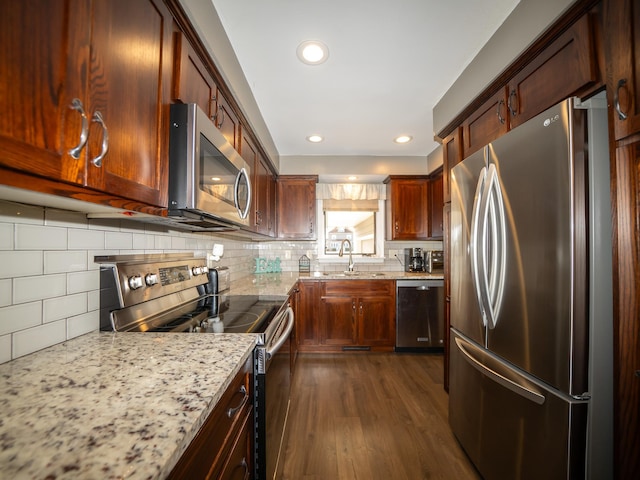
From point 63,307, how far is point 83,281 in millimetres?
111

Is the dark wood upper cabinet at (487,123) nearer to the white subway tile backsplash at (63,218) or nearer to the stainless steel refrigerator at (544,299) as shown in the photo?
the stainless steel refrigerator at (544,299)

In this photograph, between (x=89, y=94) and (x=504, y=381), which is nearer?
(x=89, y=94)

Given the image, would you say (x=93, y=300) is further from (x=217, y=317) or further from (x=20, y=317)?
(x=217, y=317)

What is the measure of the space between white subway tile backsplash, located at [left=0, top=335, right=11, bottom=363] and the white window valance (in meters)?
3.32

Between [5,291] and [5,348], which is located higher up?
[5,291]

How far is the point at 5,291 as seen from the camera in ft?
2.49

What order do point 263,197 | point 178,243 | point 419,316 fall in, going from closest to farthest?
point 178,243, point 263,197, point 419,316

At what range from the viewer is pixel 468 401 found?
58.9 inches

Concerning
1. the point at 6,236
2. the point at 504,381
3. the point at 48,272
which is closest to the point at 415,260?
the point at 504,381

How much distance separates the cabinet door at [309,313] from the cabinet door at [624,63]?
265cm

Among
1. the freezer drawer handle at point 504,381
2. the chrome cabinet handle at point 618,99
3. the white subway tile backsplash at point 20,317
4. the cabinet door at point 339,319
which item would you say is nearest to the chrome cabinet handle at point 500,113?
the chrome cabinet handle at point 618,99

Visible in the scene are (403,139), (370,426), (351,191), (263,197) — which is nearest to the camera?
(370,426)

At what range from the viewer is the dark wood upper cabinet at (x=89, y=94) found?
495 mm

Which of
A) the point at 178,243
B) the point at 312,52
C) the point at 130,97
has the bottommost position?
the point at 178,243
